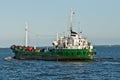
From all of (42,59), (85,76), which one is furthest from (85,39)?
(85,76)

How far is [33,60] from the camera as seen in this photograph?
130 metres

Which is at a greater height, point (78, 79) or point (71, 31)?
point (71, 31)

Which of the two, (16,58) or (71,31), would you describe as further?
(16,58)

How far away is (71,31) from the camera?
125 metres

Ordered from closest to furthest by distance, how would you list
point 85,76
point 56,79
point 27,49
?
1. point 56,79
2. point 85,76
3. point 27,49

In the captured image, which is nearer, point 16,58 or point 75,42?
point 75,42

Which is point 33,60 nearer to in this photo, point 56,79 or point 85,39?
point 85,39

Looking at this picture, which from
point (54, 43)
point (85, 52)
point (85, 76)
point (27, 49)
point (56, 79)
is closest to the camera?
point (56, 79)

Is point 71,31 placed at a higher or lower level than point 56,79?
higher

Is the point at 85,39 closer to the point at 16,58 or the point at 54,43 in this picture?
the point at 54,43

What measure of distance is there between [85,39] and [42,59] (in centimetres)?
1224

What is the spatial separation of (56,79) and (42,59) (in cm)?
5289

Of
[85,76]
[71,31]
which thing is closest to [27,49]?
[71,31]

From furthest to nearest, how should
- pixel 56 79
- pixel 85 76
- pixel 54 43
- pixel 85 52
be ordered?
pixel 54 43, pixel 85 52, pixel 85 76, pixel 56 79
